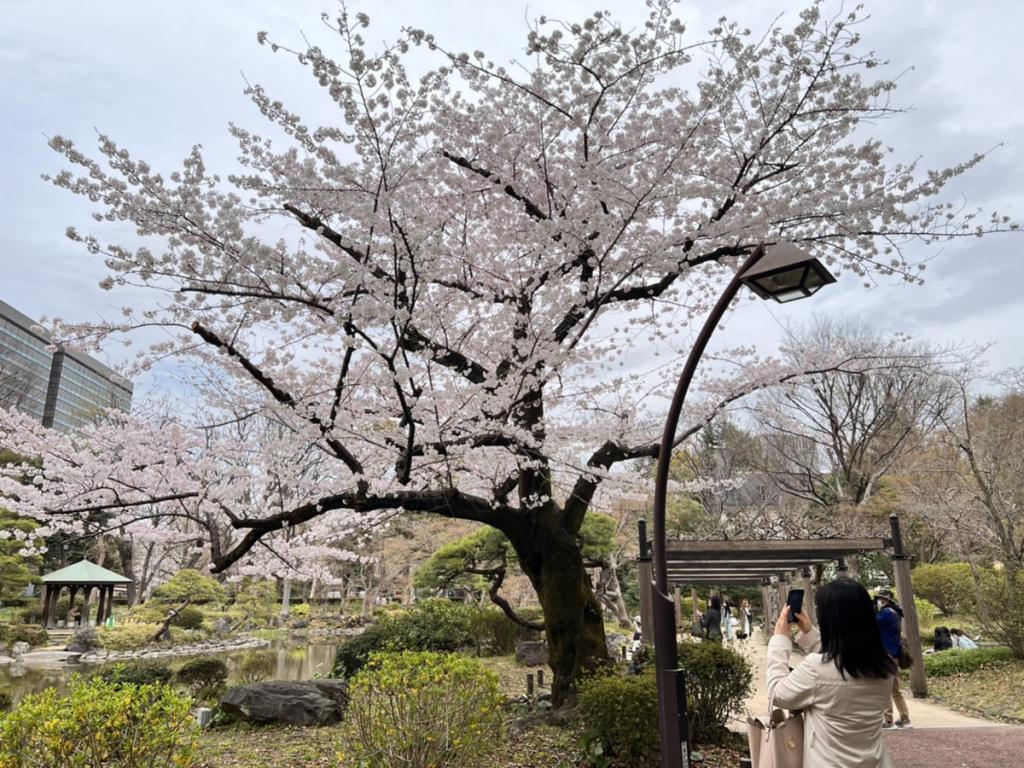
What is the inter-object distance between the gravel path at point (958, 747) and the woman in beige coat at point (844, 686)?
4418 mm

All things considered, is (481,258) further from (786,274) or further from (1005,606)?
(1005,606)

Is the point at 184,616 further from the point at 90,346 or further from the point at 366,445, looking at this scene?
the point at 90,346

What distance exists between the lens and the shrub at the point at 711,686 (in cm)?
586

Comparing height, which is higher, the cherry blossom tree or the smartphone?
the cherry blossom tree

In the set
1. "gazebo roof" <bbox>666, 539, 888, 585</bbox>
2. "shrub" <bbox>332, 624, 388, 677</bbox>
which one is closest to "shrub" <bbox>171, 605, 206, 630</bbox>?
"shrub" <bbox>332, 624, 388, 677</bbox>

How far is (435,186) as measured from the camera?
23.3ft

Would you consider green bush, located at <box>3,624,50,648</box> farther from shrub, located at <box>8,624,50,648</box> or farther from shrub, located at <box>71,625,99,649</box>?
shrub, located at <box>71,625,99,649</box>

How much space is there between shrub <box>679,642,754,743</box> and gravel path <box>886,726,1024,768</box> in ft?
4.60

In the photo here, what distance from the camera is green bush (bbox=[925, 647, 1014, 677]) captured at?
35.7 feet

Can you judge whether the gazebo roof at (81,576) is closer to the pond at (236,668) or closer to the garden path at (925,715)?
the pond at (236,668)

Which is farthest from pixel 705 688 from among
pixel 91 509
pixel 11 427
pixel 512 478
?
pixel 11 427

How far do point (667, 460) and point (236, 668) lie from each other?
14227 mm

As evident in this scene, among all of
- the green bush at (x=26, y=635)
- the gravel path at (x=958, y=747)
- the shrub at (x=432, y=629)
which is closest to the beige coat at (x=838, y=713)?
the gravel path at (x=958, y=747)

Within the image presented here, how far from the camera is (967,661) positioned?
36.1ft
